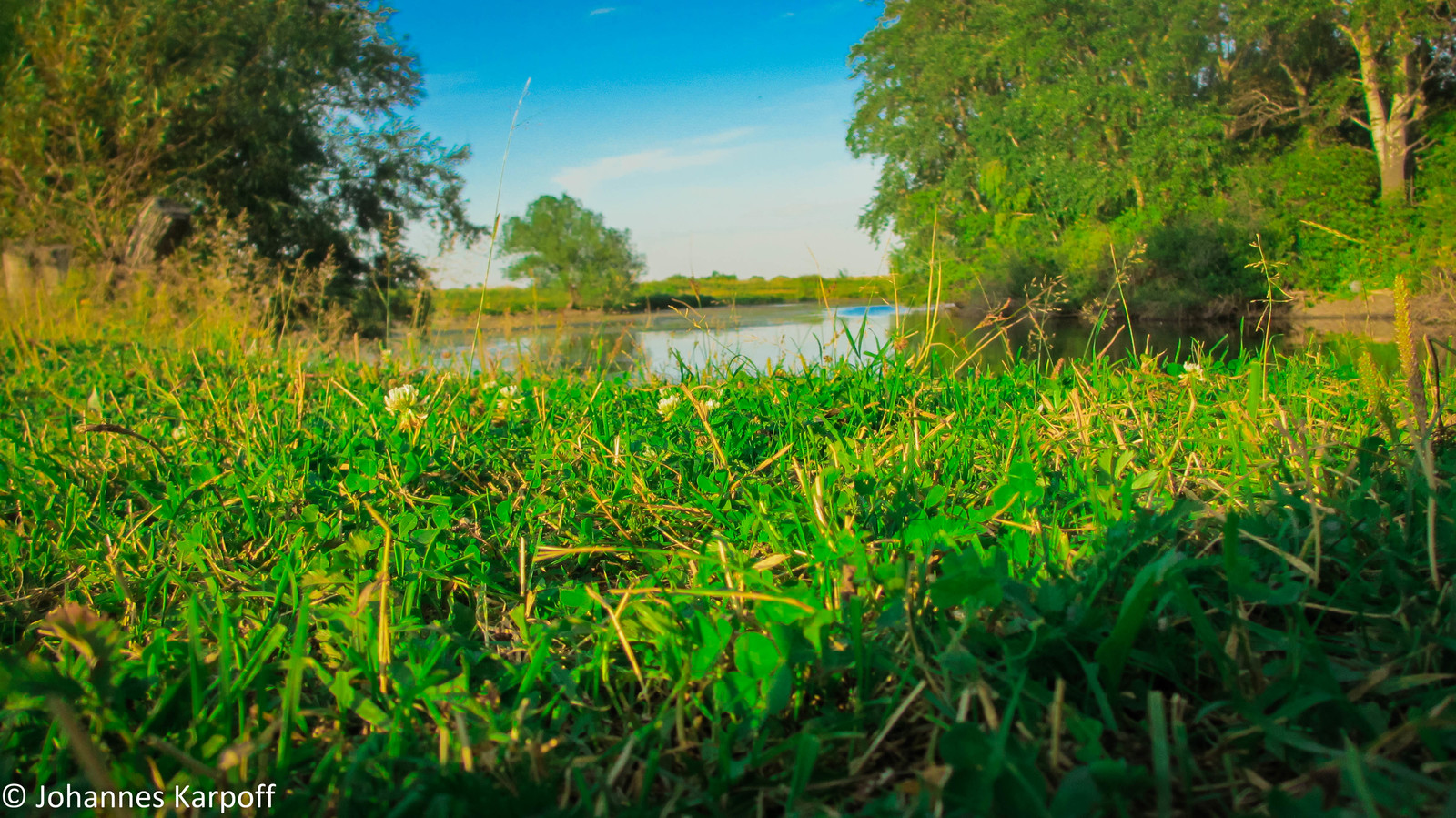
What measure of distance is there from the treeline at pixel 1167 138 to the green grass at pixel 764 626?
34.3 feet

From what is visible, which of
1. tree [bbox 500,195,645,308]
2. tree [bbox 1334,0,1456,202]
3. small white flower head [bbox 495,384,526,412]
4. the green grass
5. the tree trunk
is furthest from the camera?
tree [bbox 500,195,645,308]

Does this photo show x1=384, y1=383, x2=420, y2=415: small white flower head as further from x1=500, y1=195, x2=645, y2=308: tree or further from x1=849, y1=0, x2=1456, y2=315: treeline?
x1=500, y1=195, x2=645, y2=308: tree

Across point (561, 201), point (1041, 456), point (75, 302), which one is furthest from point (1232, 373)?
point (561, 201)

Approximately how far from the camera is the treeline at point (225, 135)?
9.40 metres

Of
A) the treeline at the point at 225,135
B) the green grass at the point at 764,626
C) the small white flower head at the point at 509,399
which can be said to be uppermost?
the treeline at the point at 225,135

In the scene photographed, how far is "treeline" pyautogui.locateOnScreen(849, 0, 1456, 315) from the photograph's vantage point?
15.2 meters

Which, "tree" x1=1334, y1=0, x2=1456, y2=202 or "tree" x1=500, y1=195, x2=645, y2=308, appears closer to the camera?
"tree" x1=1334, y1=0, x2=1456, y2=202

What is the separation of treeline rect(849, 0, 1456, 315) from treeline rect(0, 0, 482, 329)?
963 centimetres

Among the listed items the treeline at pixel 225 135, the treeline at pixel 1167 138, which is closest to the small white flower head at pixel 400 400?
the treeline at pixel 225 135

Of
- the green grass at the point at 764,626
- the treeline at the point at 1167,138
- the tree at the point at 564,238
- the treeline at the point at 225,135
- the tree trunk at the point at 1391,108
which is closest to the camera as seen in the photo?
the green grass at the point at 764,626

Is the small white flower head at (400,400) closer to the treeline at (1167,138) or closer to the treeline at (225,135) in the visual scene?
the treeline at (225,135)

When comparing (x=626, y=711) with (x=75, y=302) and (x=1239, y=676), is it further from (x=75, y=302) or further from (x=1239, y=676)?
(x=75, y=302)

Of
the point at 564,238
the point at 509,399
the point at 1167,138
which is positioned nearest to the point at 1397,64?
the point at 1167,138

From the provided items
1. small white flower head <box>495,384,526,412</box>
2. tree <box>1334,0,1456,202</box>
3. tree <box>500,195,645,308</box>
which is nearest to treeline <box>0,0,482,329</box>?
small white flower head <box>495,384,526,412</box>
